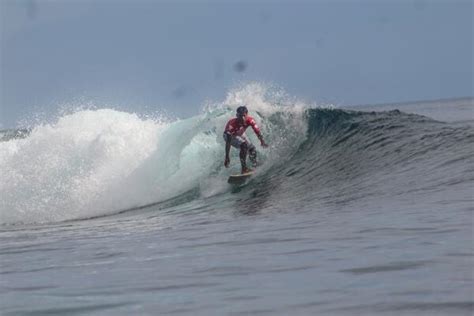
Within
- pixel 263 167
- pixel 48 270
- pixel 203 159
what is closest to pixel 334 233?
pixel 48 270

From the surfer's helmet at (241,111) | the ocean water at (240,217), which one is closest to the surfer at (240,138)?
the surfer's helmet at (241,111)

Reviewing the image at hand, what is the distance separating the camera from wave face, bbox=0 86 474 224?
14.4 meters

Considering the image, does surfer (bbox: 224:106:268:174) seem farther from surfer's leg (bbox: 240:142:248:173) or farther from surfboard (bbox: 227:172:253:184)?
surfboard (bbox: 227:172:253:184)

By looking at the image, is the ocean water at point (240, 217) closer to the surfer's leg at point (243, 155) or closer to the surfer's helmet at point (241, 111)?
the surfer's leg at point (243, 155)

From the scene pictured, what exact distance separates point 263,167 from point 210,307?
43.2 ft

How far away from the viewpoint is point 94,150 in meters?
21.2

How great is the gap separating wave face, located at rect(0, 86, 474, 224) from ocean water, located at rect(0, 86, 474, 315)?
5 centimetres

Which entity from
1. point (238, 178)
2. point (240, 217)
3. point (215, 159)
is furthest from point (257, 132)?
point (240, 217)

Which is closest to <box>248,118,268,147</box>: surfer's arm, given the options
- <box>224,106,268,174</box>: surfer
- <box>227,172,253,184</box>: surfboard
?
<box>224,106,268,174</box>: surfer

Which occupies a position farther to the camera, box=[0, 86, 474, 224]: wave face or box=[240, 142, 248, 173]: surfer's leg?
box=[240, 142, 248, 173]: surfer's leg

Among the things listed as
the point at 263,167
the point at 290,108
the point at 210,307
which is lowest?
the point at 210,307

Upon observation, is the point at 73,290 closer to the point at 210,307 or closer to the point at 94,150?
the point at 210,307

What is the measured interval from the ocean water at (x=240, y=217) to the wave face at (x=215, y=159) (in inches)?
Answer: 2.2

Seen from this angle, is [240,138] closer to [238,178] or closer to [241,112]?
[241,112]
